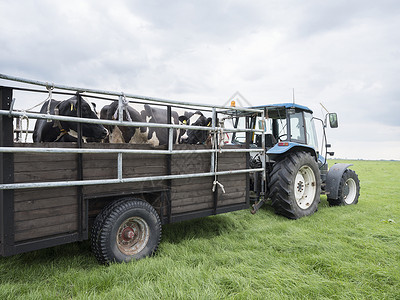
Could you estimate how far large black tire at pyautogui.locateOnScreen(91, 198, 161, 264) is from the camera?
3059 millimetres

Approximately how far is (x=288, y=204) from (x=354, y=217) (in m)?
1.40

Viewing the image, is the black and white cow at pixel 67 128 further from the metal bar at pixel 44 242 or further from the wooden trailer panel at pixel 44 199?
the metal bar at pixel 44 242

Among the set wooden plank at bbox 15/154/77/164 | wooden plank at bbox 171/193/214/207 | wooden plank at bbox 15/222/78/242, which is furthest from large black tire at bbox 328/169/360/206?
wooden plank at bbox 15/154/77/164

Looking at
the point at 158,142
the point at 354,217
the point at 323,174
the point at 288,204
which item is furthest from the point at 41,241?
the point at 323,174

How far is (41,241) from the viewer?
2801 mm

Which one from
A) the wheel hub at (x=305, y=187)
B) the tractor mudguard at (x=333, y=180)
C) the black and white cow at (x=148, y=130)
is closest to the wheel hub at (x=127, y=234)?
the black and white cow at (x=148, y=130)

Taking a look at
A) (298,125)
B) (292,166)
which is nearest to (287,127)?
(298,125)

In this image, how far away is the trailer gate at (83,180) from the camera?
8.68 feet

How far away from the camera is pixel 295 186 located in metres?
5.64

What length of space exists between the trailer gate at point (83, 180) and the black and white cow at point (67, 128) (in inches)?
24.1

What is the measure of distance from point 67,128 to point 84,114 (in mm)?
385

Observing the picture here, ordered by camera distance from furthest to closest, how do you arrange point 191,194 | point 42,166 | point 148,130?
point 148,130 < point 191,194 < point 42,166

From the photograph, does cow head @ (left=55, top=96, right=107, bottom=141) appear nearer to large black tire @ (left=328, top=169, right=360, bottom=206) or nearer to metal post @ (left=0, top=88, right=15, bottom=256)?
metal post @ (left=0, top=88, right=15, bottom=256)

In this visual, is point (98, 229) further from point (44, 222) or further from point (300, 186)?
point (300, 186)
